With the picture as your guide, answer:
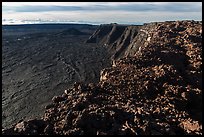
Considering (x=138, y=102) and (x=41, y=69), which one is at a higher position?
(x=138, y=102)

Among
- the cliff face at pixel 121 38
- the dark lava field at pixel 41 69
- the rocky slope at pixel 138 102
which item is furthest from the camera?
the cliff face at pixel 121 38

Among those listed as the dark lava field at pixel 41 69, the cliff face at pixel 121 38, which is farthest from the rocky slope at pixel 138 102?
the cliff face at pixel 121 38

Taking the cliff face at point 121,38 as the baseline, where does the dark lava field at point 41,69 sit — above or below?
below

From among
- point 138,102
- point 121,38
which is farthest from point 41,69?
point 138,102

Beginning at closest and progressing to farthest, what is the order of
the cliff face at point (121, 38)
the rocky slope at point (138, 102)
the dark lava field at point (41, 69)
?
the rocky slope at point (138, 102) < the dark lava field at point (41, 69) < the cliff face at point (121, 38)

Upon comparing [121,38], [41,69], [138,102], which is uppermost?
[138,102]

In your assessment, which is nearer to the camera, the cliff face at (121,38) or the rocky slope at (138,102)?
the rocky slope at (138,102)

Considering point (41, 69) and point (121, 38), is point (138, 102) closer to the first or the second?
point (41, 69)

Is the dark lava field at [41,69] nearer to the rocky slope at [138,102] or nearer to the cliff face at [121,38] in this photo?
the cliff face at [121,38]
